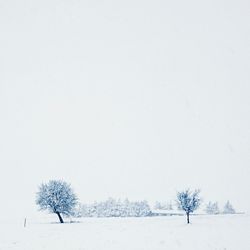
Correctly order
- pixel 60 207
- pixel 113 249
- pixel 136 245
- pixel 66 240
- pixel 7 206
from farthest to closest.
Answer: pixel 7 206
pixel 60 207
pixel 66 240
pixel 136 245
pixel 113 249

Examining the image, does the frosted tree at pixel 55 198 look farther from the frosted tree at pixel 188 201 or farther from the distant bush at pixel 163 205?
the distant bush at pixel 163 205

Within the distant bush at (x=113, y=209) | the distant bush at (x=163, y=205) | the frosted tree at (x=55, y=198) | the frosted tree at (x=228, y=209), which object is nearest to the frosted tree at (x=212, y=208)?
the frosted tree at (x=228, y=209)

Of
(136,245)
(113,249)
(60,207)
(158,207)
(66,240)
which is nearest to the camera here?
(113,249)

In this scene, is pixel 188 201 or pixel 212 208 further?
pixel 212 208

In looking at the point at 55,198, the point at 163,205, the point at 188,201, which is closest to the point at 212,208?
the point at 163,205

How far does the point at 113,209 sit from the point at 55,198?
4465 centimetres

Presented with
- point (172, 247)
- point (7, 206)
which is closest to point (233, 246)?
point (172, 247)

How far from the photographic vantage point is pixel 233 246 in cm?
2728

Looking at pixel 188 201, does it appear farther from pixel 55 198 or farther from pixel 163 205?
pixel 163 205

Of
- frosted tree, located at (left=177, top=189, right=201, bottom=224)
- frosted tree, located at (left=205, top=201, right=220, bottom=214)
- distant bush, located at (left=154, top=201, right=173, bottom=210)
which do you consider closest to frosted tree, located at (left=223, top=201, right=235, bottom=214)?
frosted tree, located at (left=205, top=201, right=220, bottom=214)

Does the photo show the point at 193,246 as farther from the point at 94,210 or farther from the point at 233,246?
the point at 94,210

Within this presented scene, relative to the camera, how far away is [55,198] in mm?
61281

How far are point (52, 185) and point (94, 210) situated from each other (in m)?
Answer: 42.1

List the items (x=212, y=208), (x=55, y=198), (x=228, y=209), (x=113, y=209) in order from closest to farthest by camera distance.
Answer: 1. (x=55, y=198)
2. (x=113, y=209)
3. (x=212, y=208)
4. (x=228, y=209)
